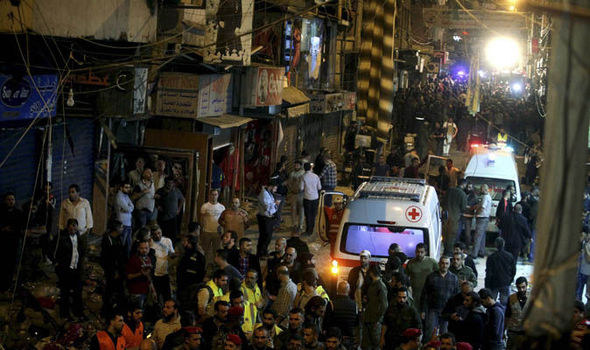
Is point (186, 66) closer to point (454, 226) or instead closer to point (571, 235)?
point (454, 226)

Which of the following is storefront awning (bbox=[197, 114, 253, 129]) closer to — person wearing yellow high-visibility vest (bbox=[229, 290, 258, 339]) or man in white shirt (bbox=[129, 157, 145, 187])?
man in white shirt (bbox=[129, 157, 145, 187])

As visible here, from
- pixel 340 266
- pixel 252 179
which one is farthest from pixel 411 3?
pixel 340 266

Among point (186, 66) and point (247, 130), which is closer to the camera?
point (186, 66)

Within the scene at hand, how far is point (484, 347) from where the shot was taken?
11.8m

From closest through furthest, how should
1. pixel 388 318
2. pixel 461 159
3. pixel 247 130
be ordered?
pixel 388 318 → pixel 247 130 → pixel 461 159

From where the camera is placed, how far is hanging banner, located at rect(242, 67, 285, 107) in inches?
869

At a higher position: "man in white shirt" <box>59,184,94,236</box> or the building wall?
the building wall

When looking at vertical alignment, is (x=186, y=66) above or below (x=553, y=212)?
above

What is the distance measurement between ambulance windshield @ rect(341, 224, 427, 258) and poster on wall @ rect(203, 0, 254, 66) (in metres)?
5.20

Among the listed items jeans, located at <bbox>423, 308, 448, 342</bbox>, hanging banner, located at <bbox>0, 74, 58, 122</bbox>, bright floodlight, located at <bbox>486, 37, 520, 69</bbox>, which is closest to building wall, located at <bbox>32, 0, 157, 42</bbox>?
hanging banner, located at <bbox>0, 74, 58, 122</bbox>

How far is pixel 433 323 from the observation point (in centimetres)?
1304

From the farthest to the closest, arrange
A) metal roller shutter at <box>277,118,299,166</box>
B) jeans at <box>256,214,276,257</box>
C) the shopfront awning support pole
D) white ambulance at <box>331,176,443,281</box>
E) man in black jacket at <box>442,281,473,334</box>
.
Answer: metal roller shutter at <box>277,118,299,166</box> < jeans at <box>256,214,276,257</box> < white ambulance at <box>331,176,443,281</box> < man in black jacket at <box>442,281,473,334</box> < the shopfront awning support pole

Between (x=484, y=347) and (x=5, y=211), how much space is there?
680 centimetres

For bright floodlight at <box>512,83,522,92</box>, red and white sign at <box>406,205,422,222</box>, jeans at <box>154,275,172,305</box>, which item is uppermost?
bright floodlight at <box>512,83,522,92</box>
